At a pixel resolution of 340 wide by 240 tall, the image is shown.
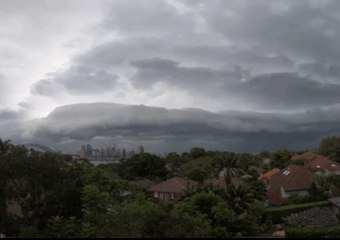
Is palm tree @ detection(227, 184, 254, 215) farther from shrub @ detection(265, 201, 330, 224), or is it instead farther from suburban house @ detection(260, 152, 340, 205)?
suburban house @ detection(260, 152, 340, 205)

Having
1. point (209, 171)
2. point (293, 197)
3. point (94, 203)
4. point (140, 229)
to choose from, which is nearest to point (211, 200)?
point (94, 203)

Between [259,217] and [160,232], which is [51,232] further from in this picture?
[259,217]

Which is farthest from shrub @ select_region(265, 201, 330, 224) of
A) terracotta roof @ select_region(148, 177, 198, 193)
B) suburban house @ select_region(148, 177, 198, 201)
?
terracotta roof @ select_region(148, 177, 198, 193)

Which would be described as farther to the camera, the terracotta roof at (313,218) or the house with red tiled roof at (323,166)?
the house with red tiled roof at (323,166)

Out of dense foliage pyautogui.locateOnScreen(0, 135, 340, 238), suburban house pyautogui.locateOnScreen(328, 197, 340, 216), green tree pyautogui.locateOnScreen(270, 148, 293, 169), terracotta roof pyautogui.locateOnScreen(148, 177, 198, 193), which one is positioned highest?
green tree pyautogui.locateOnScreen(270, 148, 293, 169)

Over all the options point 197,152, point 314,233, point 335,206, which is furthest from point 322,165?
point 314,233

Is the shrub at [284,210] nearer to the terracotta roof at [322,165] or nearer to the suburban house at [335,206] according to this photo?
the suburban house at [335,206]

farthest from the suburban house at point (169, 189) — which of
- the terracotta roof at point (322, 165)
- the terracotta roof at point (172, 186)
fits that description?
the terracotta roof at point (322, 165)

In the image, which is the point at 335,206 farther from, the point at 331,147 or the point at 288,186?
the point at 331,147
